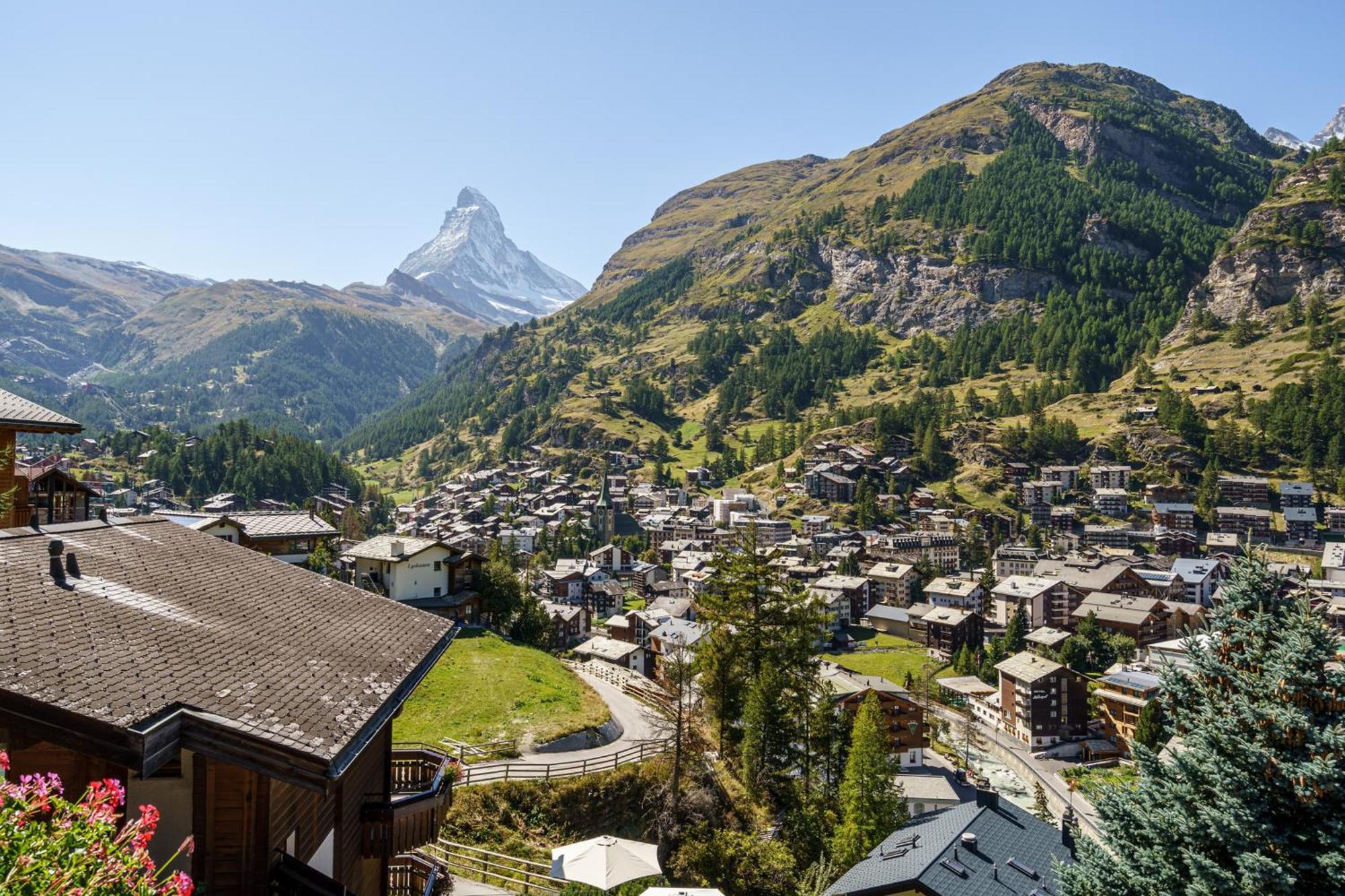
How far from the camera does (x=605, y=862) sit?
19.2 meters

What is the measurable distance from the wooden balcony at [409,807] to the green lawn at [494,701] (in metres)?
14.1

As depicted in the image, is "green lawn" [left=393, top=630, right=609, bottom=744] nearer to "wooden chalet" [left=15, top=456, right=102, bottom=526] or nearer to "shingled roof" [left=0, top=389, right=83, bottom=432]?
"wooden chalet" [left=15, top=456, right=102, bottom=526]

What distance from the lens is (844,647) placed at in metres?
100

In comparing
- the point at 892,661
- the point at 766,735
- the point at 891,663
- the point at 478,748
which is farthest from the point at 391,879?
the point at 892,661

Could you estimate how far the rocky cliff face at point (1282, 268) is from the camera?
610 feet

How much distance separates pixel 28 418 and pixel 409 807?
11.2 meters

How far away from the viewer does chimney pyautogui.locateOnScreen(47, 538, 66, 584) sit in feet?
26.2

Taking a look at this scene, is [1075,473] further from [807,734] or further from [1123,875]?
[1123,875]

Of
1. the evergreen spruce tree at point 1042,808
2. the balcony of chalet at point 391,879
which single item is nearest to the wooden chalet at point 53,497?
the balcony of chalet at point 391,879

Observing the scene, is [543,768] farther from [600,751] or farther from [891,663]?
[891,663]

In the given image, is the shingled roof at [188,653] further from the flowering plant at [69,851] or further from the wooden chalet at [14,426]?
the wooden chalet at [14,426]

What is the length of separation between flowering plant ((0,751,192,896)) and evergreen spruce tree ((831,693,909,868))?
35.1 meters

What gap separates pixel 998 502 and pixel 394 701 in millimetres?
151509

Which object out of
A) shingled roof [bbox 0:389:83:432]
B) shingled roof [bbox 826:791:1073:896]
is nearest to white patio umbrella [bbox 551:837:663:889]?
shingled roof [bbox 826:791:1073:896]
